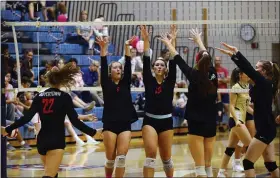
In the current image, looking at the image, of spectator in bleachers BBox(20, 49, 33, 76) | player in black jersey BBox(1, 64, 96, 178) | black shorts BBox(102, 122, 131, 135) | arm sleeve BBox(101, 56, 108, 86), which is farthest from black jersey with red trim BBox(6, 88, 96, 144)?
spectator in bleachers BBox(20, 49, 33, 76)

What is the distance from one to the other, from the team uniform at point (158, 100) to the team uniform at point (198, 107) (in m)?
0.47

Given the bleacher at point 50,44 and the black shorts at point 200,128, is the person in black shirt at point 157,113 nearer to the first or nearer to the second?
the black shorts at point 200,128

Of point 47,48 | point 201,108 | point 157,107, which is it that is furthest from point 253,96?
point 47,48

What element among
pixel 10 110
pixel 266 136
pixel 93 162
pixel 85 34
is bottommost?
pixel 93 162

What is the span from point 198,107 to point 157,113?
2.27 ft

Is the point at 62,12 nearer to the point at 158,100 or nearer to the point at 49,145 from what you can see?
the point at 158,100

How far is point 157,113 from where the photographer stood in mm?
10000

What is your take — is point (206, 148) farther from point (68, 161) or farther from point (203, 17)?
point (203, 17)

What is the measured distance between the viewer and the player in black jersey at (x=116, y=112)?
32.4 feet

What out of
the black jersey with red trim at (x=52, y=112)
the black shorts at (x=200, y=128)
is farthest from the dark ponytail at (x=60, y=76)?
the black shorts at (x=200, y=128)

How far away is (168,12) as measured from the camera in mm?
Answer: 21844

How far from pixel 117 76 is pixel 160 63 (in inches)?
25.7

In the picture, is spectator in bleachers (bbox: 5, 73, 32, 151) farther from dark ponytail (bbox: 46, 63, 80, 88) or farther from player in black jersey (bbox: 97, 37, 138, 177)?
dark ponytail (bbox: 46, 63, 80, 88)

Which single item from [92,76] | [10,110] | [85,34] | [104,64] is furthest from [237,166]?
[85,34]
